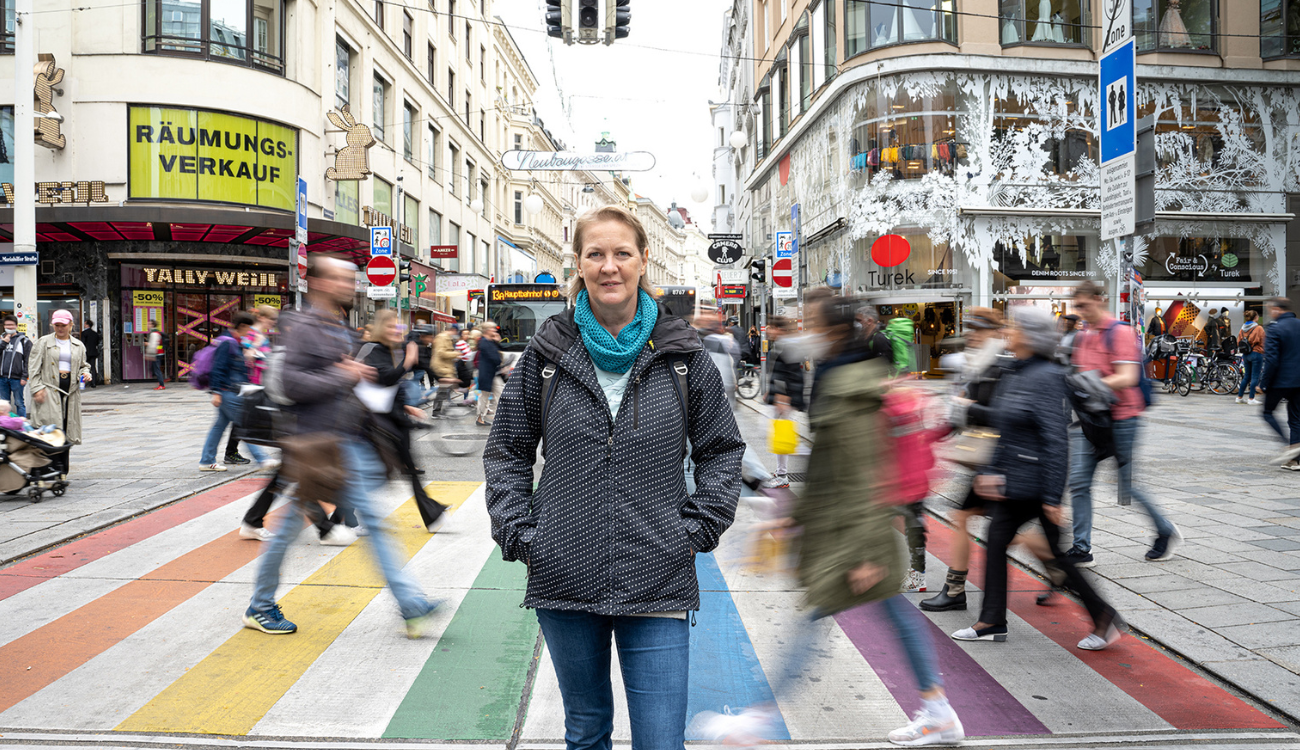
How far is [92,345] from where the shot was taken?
72.5 feet

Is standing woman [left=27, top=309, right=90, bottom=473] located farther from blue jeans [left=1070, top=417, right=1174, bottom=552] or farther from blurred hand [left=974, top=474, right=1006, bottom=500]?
blue jeans [left=1070, top=417, right=1174, bottom=552]

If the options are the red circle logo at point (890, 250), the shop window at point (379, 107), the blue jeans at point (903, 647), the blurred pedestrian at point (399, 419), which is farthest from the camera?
the shop window at point (379, 107)

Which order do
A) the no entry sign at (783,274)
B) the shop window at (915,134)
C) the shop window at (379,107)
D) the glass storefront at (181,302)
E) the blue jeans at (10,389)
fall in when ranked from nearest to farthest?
the blue jeans at (10,389), the no entry sign at (783,274), the shop window at (915,134), the glass storefront at (181,302), the shop window at (379,107)

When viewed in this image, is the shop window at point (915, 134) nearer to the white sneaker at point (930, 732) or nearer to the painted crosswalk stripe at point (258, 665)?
the painted crosswalk stripe at point (258, 665)

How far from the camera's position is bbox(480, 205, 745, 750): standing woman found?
6.61 ft

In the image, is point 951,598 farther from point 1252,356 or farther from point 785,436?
point 1252,356

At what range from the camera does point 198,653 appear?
414cm

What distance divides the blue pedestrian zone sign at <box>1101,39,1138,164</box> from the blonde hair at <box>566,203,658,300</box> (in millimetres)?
7438

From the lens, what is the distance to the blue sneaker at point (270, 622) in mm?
4398

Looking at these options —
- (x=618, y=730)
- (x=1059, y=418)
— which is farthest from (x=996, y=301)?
(x=618, y=730)

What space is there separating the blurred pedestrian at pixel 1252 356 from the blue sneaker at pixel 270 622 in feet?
58.9

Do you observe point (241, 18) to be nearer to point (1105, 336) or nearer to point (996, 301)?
point (996, 301)

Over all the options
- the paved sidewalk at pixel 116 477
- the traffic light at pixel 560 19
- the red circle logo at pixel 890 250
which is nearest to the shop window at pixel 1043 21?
the red circle logo at pixel 890 250

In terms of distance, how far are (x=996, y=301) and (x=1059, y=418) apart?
20226 mm
